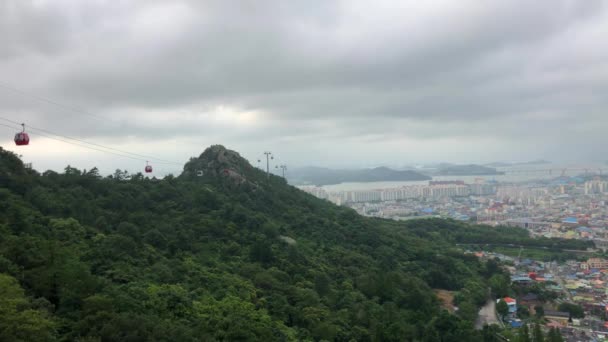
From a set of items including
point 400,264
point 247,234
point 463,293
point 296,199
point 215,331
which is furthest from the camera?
point 296,199

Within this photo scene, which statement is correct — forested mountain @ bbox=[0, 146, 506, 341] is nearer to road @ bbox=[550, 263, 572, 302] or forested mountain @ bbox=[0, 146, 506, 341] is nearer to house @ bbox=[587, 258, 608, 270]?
road @ bbox=[550, 263, 572, 302]

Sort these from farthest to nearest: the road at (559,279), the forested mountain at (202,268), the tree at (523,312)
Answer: the road at (559,279)
the tree at (523,312)
the forested mountain at (202,268)

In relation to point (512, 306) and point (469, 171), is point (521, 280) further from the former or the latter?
point (469, 171)

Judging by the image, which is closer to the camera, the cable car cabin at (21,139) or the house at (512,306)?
the cable car cabin at (21,139)

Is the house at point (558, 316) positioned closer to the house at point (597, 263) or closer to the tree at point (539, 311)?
the tree at point (539, 311)

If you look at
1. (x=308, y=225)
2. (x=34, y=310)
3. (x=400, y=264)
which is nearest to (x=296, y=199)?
(x=308, y=225)

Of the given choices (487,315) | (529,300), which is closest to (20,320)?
(487,315)

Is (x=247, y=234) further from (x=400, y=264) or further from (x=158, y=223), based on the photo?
(x=400, y=264)

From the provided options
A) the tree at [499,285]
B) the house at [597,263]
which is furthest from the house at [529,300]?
the house at [597,263]

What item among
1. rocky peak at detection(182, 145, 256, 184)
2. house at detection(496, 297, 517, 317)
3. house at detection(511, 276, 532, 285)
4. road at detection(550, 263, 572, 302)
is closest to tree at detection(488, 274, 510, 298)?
house at detection(511, 276, 532, 285)
